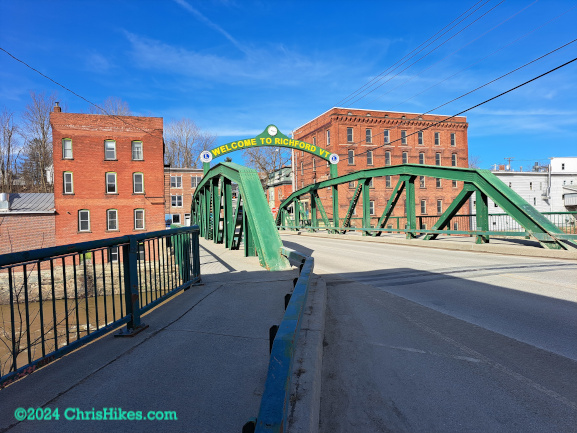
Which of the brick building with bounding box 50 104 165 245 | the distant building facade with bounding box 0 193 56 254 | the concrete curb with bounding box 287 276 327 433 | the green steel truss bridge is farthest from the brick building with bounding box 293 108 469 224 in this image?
the concrete curb with bounding box 287 276 327 433

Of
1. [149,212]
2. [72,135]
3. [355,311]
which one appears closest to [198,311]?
[355,311]

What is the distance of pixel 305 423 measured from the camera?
7.09ft

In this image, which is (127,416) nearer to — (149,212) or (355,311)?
(355,311)

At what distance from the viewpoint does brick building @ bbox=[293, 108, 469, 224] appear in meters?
44.0

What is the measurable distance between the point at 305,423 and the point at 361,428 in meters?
0.60

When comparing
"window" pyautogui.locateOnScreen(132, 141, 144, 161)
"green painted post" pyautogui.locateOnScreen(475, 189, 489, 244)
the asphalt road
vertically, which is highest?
"window" pyautogui.locateOnScreen(132, 141, 144, 161)

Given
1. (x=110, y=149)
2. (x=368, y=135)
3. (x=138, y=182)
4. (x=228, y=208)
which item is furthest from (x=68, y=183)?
(x=368, y=135)

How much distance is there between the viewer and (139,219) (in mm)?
34312

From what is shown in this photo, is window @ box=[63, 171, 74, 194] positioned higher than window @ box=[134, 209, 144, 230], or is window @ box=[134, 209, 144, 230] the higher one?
window @ box=[63, 171, 74, 194]

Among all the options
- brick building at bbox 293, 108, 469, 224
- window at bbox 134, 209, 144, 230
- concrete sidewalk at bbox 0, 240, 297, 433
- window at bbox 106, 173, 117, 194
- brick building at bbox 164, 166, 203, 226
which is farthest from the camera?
brick building at bbox 164, 166, 203, 226

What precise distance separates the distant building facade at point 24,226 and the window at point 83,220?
198 cm

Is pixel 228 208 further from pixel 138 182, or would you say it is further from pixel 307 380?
pixel 138 182

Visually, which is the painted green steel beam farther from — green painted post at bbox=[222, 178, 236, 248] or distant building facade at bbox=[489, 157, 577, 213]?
distant building facade at bbox=[489, 157, 577, 213]

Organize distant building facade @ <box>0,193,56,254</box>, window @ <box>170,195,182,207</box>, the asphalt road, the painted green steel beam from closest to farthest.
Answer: the asphalt road, the painted green steel beam, distant building facade @ <box>0,193,56,254</box>, window @ <box>170,195,182,207</box>
